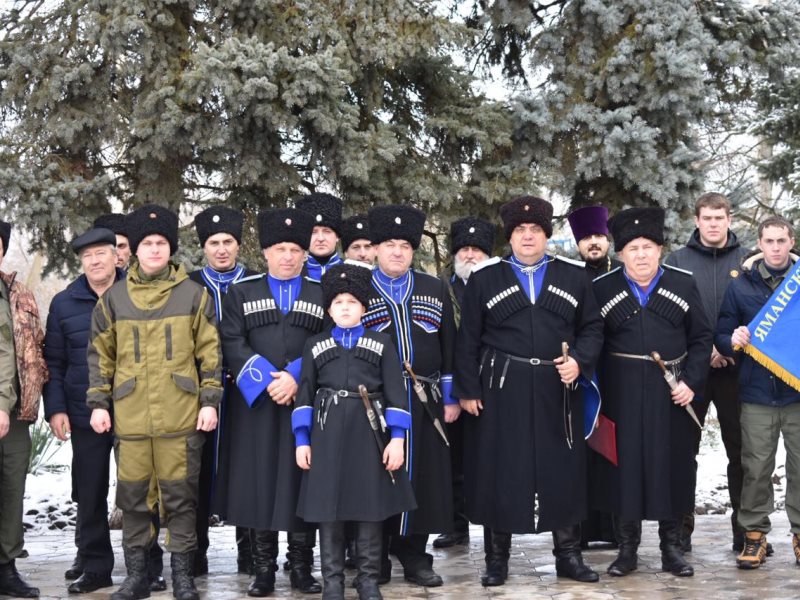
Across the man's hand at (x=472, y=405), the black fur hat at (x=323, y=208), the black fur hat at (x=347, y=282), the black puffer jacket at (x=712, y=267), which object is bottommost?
the man's hand at (x=472, y=405)

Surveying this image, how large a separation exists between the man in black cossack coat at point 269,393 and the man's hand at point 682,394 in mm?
2027

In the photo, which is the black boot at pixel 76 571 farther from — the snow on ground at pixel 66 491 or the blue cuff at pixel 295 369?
the snow on ground at pixel 66 491

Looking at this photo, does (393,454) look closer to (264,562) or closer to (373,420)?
(373,420)

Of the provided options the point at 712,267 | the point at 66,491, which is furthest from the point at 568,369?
the point at 66,491

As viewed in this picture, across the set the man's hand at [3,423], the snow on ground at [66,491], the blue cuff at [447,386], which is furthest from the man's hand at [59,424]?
the snow on ground at [66,491]

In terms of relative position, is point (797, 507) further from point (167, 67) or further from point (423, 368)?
point (167, 67)

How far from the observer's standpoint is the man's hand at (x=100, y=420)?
571 centimetres

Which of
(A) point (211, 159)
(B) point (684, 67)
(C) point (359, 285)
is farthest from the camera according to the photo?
(B) point (684, 67)

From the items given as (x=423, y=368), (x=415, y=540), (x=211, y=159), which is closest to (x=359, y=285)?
(x=423, y=368)

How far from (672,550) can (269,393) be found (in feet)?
8.19

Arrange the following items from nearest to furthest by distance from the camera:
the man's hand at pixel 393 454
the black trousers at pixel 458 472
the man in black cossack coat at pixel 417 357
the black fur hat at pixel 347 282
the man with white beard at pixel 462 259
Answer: the man's hand at pixel 393 454 → the black fur hat at pixel 347 282 → the man in black cossack coat at pixel 417 357 → the black trousers at pixel 458 472 → the man with white beard at pixel 462 259

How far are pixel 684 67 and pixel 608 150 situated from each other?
0.86 m

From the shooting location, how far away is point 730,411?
271 inches

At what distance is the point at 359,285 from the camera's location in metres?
5.65
